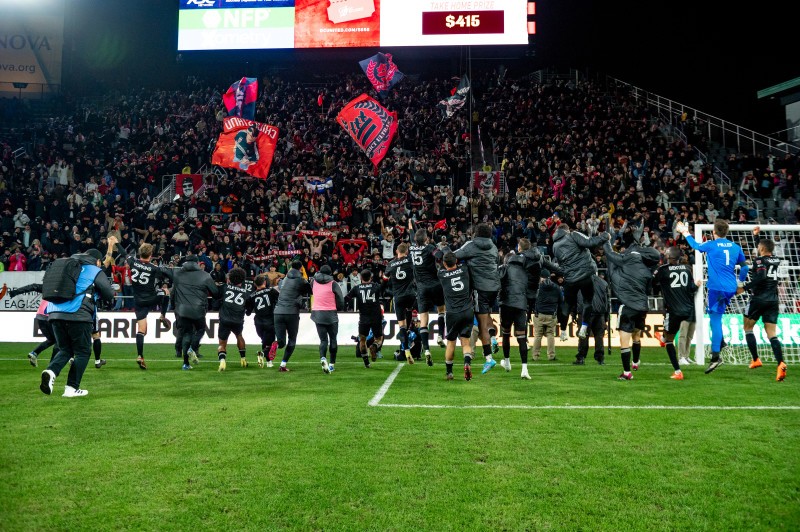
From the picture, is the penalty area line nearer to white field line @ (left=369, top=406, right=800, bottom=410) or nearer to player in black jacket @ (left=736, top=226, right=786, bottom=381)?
white field line @ (left=369, top=406, right=800, bottom=410)

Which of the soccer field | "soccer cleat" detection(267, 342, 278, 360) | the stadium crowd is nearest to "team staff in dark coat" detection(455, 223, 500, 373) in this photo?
the soccer field

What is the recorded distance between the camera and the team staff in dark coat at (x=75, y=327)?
9164 millimetres

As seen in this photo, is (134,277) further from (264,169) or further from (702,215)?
(702,215)

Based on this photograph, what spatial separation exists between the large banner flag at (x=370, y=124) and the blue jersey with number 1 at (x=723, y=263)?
46.6ft

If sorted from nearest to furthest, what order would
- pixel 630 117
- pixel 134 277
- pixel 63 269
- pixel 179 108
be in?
pixel 63 269
pixel 134 277
pixel 630 117
pixel 179 108

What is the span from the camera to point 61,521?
4.35 metres

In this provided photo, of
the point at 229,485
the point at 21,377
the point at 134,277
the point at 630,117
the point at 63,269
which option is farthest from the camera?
the point at 630,117

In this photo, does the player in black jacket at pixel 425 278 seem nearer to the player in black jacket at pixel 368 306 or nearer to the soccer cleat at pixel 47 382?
the player in black jacket at pixel 368 306

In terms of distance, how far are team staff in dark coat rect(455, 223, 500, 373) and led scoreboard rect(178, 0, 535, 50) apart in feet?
69.8

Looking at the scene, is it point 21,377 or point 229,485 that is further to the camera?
point 21,377


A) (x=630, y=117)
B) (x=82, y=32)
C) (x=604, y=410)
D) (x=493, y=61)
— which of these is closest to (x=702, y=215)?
(x=630, y=117)

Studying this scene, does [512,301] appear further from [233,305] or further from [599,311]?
[233,305]

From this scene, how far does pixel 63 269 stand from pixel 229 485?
222 inches

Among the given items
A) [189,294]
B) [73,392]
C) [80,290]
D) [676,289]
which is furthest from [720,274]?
[73,392]
